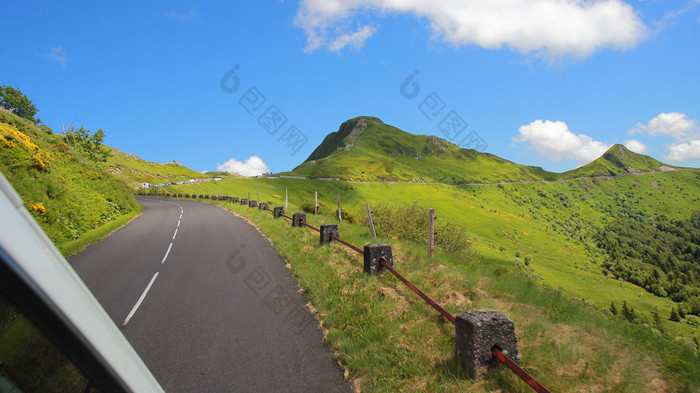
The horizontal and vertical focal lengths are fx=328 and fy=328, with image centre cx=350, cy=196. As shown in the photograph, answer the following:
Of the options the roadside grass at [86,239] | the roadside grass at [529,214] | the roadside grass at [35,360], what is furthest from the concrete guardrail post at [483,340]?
the roadside grass at [529,214]

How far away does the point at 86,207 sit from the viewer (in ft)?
60.0

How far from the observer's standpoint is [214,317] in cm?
656

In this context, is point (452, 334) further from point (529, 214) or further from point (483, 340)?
point (529, 214)

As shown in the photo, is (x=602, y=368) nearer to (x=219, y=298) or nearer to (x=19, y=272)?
(x=19, y=272)

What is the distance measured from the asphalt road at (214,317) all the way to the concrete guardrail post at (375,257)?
1.68 metres

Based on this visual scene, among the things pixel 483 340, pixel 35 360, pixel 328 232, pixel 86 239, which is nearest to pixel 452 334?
pixel 483 340

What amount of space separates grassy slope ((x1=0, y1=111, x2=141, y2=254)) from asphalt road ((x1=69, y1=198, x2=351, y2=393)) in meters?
3.27

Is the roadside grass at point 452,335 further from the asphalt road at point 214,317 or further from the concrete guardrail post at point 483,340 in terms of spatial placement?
the asphalt road at point 214,317

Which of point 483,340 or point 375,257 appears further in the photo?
point 375,257

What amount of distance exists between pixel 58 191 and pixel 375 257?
16926 millimetres

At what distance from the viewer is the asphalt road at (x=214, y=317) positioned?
465cm

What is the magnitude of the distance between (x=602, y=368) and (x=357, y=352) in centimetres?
307

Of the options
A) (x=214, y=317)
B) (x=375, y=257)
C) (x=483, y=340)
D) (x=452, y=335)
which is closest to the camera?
(x=483, y=340)

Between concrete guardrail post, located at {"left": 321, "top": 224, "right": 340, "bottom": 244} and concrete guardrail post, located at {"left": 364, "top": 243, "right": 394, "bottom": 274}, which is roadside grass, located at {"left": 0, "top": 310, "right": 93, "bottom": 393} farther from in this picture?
concrete guardrail post, located at {"left": 321, "top": 224, "right": 340, "bottom": 244}
